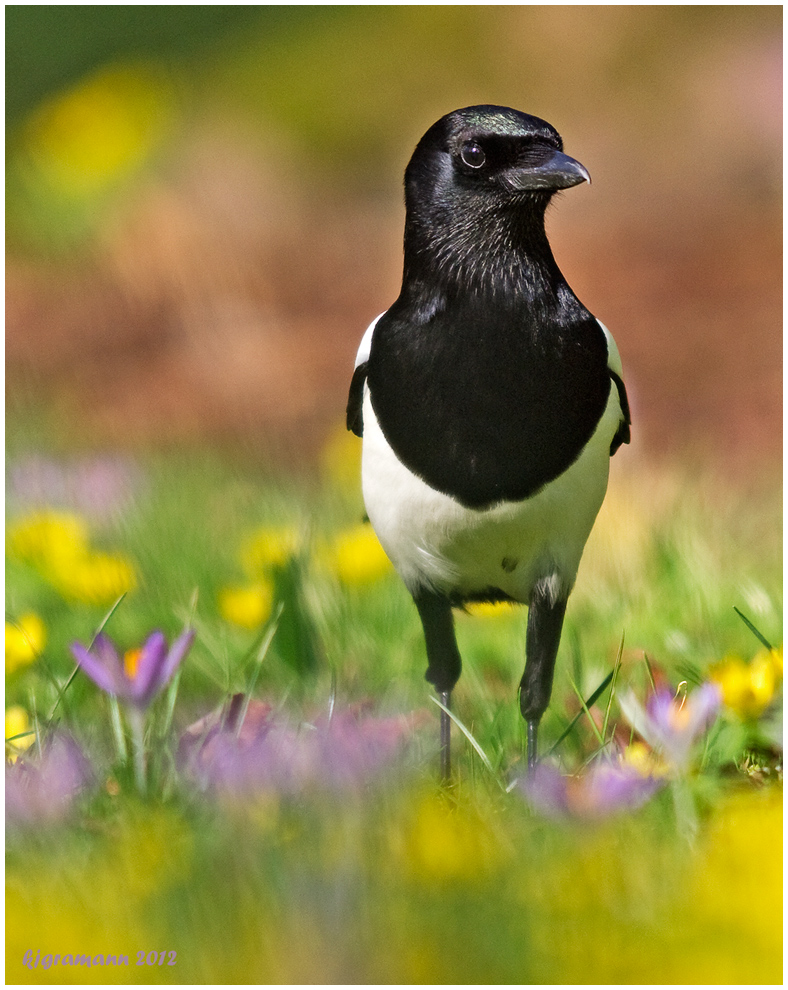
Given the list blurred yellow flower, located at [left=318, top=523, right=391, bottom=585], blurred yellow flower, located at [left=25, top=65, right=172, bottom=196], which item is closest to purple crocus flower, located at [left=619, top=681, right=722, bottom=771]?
blurred yellow flower, located at [left=318, top=523, right=391, bottom=585]

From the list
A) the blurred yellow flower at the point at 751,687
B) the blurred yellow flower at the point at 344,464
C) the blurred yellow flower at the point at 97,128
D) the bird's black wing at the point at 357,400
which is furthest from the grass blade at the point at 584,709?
the blurred yellow flower at the point at 97,128

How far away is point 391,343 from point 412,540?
23cm

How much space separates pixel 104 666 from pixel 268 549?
0.67 metres

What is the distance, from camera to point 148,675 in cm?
115

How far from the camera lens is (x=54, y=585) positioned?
1.83 meters

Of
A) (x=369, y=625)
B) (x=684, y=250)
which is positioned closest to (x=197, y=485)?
(x=369, y=625)

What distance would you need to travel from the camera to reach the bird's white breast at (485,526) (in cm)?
134

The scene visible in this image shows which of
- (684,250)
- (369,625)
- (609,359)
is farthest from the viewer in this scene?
(684,250)

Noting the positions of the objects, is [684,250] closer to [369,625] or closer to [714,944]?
[369,625]

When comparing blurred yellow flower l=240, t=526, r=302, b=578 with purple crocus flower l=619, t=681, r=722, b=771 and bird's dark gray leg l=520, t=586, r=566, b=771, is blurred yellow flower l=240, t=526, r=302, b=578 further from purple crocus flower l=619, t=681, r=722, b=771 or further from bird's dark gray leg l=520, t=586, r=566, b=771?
purple crocus flower l=619, t=681, r=722, b=771

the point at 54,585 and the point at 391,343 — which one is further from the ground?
the point at 391,343

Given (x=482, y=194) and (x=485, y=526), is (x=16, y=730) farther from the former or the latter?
(x=482, y=194)

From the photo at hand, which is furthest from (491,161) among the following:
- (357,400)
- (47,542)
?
(47,542)

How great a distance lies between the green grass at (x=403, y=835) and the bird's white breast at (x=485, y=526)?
0.16 meters
